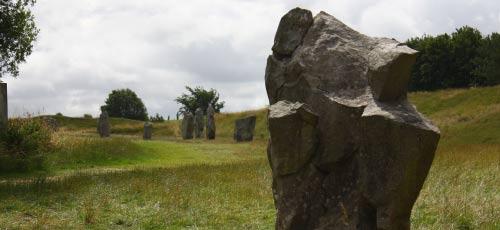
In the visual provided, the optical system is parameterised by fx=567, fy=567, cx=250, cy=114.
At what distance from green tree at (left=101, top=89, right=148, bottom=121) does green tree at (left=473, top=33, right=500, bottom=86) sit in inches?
2012

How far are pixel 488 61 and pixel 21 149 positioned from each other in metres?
55.8

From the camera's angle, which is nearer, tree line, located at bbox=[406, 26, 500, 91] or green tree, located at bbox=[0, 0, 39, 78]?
green tree, located at bbox=[0, 0, 39, 78]

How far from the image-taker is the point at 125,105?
9244 centimetres

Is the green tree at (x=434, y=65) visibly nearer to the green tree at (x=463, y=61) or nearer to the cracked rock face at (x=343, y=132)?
the green tree at (x=463, y=61)

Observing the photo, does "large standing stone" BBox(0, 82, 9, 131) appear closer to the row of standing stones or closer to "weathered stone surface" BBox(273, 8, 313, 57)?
"weathered stone surface" BBox(273, 8, 313, 57)

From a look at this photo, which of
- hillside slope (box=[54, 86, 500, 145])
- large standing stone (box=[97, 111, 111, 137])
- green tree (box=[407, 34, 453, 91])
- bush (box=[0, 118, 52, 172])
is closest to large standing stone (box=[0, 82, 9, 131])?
bush (box=[0, 118, 52, 172])

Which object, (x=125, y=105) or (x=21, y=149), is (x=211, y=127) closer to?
(x=21, y=149)

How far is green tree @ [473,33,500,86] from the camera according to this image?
205ft

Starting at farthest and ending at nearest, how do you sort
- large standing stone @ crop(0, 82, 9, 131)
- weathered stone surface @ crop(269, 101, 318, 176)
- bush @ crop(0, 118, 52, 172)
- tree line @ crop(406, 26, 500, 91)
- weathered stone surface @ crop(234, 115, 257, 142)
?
tree line @ crop(406, 26, 500, 91)
weathered stone surface @ crop(234, 115, 257, 142)
large standing stone @ crop(0, 82, 9, 131)
bush @ crop(0, 118, 52, 172)
weathered stone surface @ crop(269, 101, 318, 176)

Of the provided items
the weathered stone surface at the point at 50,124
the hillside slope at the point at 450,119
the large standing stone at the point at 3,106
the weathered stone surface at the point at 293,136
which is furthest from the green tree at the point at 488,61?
the weathered stone surface at the point at 293,136

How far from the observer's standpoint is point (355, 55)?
7.76 metres

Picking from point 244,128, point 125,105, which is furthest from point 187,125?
point 125,105

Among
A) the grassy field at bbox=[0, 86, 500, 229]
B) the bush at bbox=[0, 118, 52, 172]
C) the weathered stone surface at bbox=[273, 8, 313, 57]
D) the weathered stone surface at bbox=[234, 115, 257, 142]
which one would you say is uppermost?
the weathered stone surface at bbox=[273, 8, 313, 57]

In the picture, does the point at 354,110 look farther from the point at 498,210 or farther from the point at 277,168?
the point at 498,210
